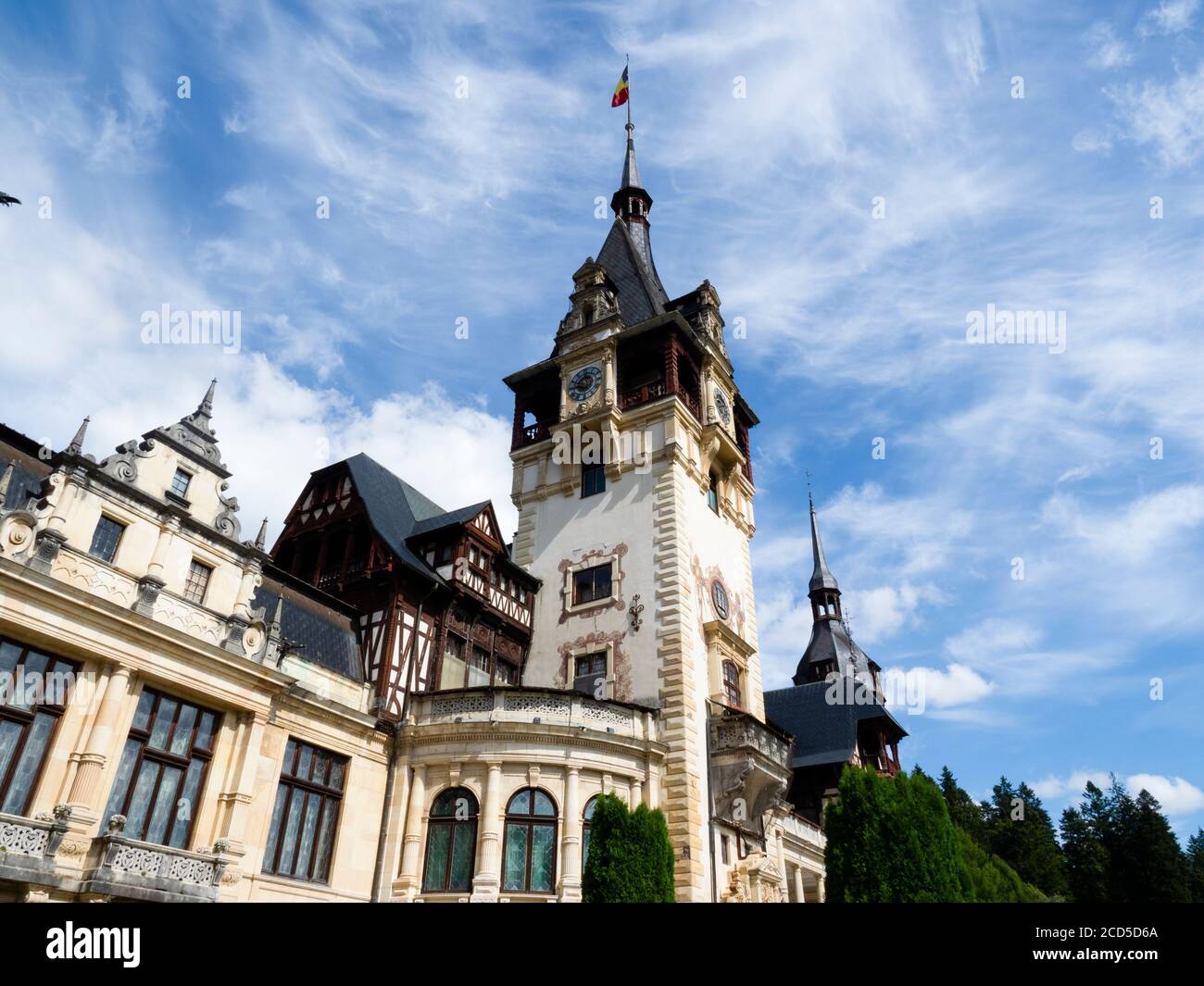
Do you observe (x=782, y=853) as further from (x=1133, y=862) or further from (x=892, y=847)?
(x=1133, y=862)

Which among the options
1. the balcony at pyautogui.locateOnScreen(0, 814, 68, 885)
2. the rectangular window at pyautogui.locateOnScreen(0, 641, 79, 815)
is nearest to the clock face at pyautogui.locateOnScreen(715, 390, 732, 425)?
the rectangular window at pyautogui.locateOnScreen(0, 641, 79, 815)

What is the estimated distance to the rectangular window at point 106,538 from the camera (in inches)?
814

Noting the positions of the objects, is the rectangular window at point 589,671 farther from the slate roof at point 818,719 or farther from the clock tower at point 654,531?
the slate roof at point 818,719

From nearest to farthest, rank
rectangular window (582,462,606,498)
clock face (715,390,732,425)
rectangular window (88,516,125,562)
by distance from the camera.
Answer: rectangular window (88,516,125,562), rectangular window (582,462,606,498), clock face (715,390,732,425)

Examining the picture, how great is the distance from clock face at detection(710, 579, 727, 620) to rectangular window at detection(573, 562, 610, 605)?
4064 mm

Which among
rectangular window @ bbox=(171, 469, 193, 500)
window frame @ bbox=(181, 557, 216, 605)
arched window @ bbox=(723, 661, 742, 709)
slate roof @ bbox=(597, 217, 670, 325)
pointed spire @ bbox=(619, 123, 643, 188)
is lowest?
window frame @ bbox=(181, 557, 216, 605)

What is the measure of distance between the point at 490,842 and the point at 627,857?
580cm

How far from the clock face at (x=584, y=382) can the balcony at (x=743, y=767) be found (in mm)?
14588

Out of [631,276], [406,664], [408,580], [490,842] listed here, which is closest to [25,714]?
[406,664]

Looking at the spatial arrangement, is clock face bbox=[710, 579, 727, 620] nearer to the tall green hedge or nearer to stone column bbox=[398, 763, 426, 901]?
stone column bbox=[398, 763, 426, 901]

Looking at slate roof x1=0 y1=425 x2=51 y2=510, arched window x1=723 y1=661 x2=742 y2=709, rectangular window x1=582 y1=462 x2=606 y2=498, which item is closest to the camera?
slate roof x1=0 y1=425 x2=51 y2=510

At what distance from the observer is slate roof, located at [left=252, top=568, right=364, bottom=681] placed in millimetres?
25484

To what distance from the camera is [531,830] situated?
24.3 m

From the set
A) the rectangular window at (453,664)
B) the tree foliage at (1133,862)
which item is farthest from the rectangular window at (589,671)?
the tree foliage at (1133,862)
